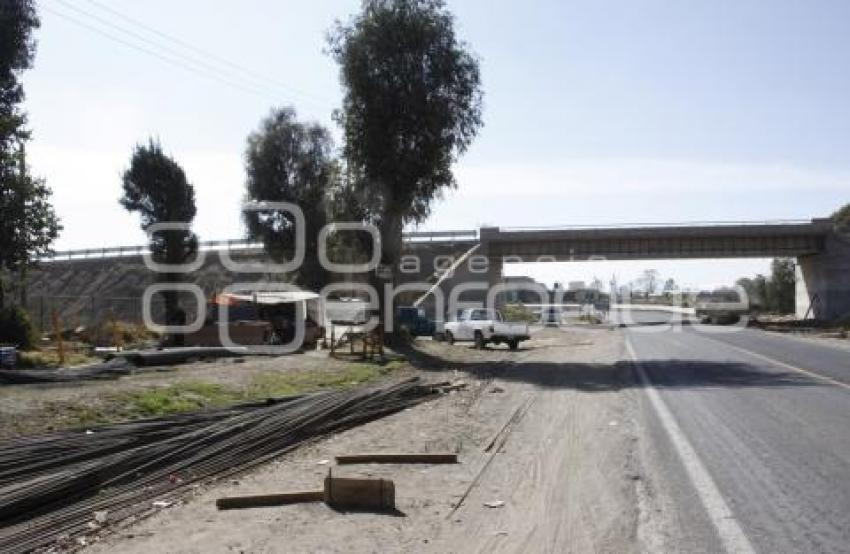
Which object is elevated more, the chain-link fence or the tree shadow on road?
the chain-link fence

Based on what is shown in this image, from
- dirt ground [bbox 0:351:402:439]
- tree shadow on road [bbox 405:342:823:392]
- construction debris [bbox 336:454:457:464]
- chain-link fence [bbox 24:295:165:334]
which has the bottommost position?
construction debris [bbox 336:454:457:464]

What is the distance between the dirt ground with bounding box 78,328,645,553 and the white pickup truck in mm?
21735

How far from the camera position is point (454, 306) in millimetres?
64812

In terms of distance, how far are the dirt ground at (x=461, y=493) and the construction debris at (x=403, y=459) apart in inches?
5.8

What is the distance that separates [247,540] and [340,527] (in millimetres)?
789

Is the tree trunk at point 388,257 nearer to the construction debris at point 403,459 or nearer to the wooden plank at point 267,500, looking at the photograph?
the construction debris at point 403,459

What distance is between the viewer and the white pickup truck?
38562 millimetres

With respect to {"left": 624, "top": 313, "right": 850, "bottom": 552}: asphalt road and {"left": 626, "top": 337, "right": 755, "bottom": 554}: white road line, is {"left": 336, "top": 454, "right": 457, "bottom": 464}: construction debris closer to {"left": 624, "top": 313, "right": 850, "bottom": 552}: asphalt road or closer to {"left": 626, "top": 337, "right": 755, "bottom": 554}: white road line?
{"left": 624, "top": 313, "right": 850, "bottom": 552}: asphalt road

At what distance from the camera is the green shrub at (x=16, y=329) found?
30.5m

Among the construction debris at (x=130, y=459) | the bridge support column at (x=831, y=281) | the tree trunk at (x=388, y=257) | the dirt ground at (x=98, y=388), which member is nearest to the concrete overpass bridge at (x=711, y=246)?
the bridge support column at (x=831, y=281)

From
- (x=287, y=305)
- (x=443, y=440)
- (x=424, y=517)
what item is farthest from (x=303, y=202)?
(x=424, y=517)

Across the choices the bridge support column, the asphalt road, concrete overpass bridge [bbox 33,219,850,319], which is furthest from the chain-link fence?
the bridge support column

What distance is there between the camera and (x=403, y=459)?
412 inches

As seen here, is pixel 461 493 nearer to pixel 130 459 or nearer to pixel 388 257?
pixel 130 459
